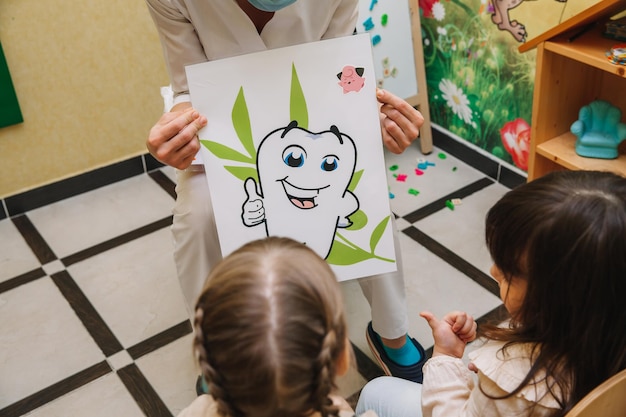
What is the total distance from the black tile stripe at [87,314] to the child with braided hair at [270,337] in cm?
117

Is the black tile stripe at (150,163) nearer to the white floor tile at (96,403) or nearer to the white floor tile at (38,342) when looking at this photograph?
the white floor tile at (38,342)

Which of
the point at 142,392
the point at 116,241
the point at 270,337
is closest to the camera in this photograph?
the point at 270,337

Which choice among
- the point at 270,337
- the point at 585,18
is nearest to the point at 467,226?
the point at 585,18

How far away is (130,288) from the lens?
7.18 ft

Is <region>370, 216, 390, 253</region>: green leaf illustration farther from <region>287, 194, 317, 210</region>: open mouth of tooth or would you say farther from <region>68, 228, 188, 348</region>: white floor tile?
<region>68, 228, 188, 348</region>: white floor tile

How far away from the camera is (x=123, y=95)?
266cm

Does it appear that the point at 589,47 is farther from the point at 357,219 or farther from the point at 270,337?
the point at 270,337

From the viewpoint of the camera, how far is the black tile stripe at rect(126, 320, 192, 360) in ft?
6.42

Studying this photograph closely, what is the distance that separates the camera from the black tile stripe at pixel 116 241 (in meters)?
2.33

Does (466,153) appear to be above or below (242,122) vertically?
below

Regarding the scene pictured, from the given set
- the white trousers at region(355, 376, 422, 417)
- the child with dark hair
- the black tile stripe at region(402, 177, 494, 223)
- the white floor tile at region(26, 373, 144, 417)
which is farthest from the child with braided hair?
the black tile stripe at region(402, 177, 494, 223)

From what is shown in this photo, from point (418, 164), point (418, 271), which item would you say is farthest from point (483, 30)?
point (418, 271)

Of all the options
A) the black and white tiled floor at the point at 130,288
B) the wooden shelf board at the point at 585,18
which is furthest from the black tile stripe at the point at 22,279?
the wooden shelf board at the point at 585,18

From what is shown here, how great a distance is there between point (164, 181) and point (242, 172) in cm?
142
